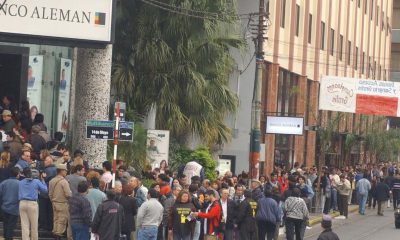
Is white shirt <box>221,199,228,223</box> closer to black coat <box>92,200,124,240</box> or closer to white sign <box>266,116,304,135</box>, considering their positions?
black coat <box>92,200,124,240</box>

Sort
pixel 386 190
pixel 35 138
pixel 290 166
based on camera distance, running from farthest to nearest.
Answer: pixel 290 166 < pixel 386 190 < pixel 35 138

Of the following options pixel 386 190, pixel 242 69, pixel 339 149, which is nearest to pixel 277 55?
Answer: pixel 242 69

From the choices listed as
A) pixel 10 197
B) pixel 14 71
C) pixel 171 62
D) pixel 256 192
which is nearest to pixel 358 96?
pixel 171 62

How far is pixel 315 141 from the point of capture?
54.5 metres

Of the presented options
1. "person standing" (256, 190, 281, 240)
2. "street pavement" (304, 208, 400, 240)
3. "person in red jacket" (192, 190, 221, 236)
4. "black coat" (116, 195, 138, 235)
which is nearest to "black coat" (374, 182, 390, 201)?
"street pavement" (304, 208, 400, 240)

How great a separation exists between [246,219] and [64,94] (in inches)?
476

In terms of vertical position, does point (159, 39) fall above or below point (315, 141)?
above

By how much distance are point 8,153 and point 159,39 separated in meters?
13.0

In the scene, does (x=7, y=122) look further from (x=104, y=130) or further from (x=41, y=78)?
(x=41, y=78)

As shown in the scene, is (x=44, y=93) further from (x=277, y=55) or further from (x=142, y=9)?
(x=277, y=55)

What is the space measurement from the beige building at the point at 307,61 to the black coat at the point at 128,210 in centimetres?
2348

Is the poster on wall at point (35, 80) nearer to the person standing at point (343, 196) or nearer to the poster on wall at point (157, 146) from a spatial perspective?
the poster on wall at point (157, 146)

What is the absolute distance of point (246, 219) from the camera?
75.4ft

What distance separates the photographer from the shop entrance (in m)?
30.6
